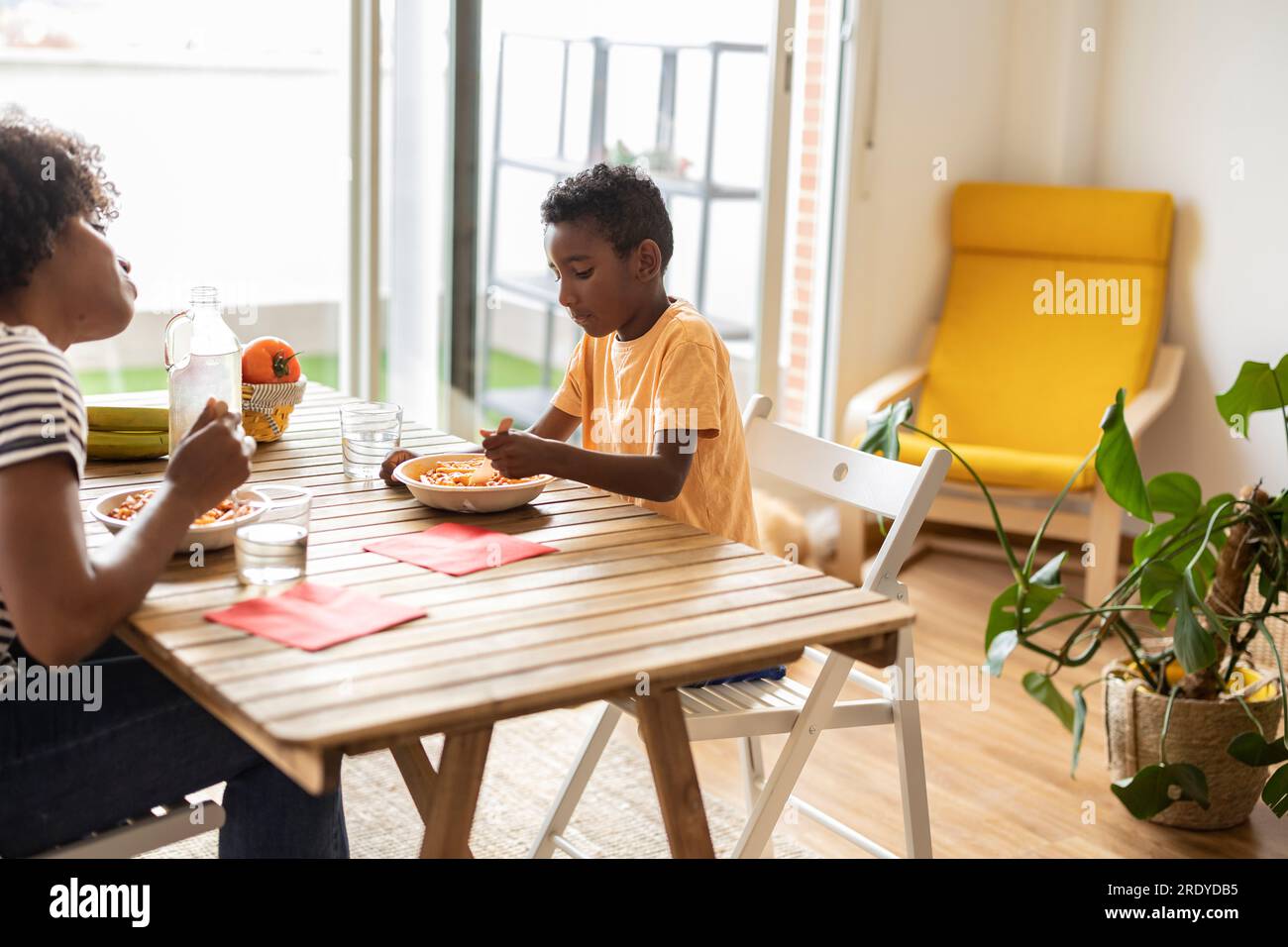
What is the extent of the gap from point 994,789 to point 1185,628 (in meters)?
0.70

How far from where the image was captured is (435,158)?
3518 mm

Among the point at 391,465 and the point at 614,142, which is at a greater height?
the point at 614,142

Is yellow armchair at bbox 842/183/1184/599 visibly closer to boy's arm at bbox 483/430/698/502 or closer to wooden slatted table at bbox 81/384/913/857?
boy's arm at bbox 483/430/698/502

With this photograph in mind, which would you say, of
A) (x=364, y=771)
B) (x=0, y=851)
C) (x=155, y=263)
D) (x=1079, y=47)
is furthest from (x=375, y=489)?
(x=1079, y=47)

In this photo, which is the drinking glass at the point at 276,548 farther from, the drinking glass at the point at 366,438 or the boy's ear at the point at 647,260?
the boy's ear at the point at 647,260

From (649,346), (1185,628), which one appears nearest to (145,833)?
(649,346)

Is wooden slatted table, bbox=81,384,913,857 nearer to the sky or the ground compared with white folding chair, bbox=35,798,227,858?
nearer to the sky

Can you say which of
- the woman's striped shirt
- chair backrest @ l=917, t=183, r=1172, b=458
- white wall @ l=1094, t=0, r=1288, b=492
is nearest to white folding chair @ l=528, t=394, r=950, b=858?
the woman's striped shirt

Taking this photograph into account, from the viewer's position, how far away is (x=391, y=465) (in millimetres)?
2047

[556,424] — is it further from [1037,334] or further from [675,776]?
[1037,334]

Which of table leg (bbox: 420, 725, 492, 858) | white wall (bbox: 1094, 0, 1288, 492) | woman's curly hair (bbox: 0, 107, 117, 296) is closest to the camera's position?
table leg (bbox: 420, 725, 492, 858)

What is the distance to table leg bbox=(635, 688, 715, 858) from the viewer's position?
1.52 meters

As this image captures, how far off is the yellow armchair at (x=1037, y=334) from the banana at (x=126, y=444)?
7.26ft

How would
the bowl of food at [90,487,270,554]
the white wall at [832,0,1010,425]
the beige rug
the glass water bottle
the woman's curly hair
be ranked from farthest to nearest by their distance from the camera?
the white wall at [832,0,1010,425] < the beige rug < the glass water bottle < the bowl of food at [90,487,270,554] < the woman's curly hair
